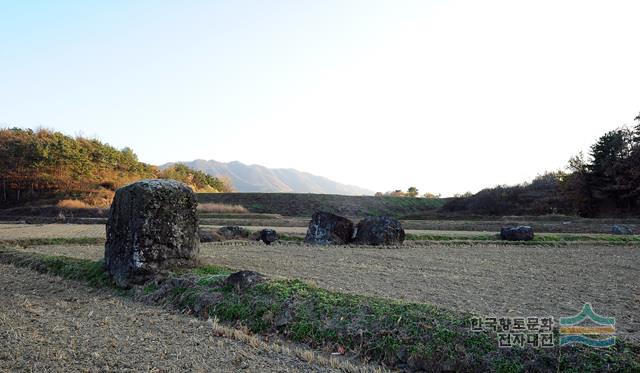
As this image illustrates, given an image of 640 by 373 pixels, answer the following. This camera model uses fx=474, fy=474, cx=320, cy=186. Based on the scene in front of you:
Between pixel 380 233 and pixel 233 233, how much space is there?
6.91m

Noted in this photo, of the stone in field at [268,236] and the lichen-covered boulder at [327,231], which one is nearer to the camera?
the lichen-covered boulder at [327,231]

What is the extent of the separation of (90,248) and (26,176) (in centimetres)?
4096

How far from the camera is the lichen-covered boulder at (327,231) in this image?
19.9 meters

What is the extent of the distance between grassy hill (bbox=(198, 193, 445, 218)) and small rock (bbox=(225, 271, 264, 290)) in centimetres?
3888

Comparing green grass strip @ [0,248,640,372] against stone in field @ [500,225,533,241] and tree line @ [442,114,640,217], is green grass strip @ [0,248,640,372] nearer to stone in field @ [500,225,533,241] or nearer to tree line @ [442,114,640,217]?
stone in field @ [500,225,533,241]

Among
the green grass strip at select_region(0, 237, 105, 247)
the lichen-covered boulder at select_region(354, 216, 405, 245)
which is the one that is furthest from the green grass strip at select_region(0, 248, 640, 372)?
the green grass strip at select_region(0, 237, 105, 247)

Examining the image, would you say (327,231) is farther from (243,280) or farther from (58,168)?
(58,168)

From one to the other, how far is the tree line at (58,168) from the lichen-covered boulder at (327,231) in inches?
1287

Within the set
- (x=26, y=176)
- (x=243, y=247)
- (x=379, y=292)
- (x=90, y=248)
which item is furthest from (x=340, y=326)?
(x=26, y=176)

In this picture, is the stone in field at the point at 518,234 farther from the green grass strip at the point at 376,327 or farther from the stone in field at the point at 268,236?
the green grass strip at the point at 376,327

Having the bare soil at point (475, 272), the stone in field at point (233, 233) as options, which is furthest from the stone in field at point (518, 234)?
the stone in field at point (233, 233)

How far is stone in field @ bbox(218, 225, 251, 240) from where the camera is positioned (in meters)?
21.7

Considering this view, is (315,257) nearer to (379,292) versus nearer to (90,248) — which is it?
(379,292)

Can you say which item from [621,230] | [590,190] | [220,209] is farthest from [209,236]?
[590,190]
